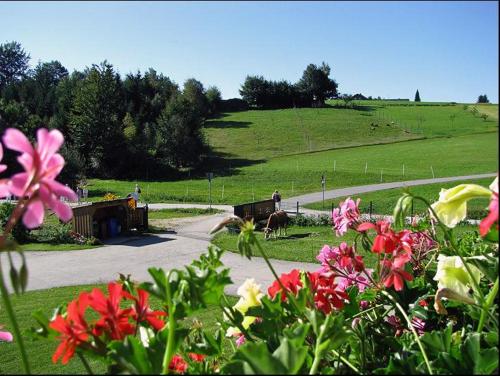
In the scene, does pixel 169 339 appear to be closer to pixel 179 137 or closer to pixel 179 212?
pixel 179 212

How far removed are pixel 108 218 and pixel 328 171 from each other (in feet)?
71.0

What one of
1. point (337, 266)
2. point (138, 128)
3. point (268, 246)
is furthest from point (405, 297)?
point (138, 128)

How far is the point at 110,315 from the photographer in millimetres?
859

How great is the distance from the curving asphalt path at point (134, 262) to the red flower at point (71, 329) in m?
7.90

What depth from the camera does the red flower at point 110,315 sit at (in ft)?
2.79

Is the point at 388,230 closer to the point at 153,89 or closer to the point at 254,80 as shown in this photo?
the point at 153,89

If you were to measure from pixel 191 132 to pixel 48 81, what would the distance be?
70.9ft

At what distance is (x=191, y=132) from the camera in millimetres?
44219

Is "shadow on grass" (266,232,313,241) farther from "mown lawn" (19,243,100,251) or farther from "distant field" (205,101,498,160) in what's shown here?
"distant field" (205,101,498,160)

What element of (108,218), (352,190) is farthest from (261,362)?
(352,190)

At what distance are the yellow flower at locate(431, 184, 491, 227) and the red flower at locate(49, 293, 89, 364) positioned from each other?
0.62 metres

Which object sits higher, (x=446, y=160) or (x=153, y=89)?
(x=153, y=89)

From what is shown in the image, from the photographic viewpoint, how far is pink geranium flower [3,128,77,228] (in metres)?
0.67

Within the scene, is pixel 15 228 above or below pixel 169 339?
below
